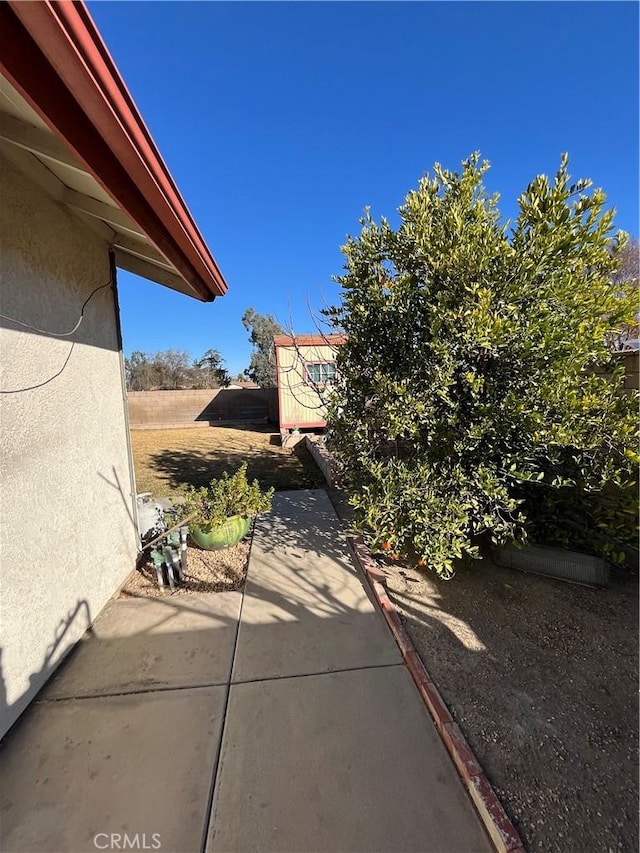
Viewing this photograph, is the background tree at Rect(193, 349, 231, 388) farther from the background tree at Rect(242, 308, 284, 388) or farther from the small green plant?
the small green plant

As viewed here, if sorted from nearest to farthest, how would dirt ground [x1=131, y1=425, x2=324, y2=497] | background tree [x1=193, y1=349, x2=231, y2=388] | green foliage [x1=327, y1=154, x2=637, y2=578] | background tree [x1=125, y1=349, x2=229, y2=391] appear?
1. green foliage [x1=327, y1=154, x2=637, y2=578]
2. dirt ground [x1=131, y1=425, x2=324, y2=497]
3. background tree [x1=125, y1=349, x2=229, y2=391]
4. background tree [x1=193, y1=349, x2=231, y2=388]

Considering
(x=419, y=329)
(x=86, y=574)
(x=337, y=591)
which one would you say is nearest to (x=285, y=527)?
(x=337, y=591)

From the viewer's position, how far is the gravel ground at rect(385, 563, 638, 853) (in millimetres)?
1495

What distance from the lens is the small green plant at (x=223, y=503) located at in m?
3.95

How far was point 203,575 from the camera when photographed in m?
3.59

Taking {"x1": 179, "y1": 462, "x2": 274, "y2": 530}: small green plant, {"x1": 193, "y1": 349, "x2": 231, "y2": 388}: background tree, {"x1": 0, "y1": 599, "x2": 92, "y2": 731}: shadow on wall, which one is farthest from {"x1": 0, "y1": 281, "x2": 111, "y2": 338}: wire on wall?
{"x1": 193, "y1": 349, "x2": 231, "y2": 388}: background tree

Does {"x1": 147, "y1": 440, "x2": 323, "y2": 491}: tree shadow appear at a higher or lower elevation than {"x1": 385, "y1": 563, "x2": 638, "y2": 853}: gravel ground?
higher

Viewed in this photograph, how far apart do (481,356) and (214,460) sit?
7.70 m

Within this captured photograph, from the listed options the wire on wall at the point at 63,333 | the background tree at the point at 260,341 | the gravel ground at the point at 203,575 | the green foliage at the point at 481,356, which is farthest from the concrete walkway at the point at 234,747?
the background tree at the point at 260,341

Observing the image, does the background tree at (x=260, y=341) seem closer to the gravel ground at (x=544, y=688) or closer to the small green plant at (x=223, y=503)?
the small green plant at (x=223, y=503)

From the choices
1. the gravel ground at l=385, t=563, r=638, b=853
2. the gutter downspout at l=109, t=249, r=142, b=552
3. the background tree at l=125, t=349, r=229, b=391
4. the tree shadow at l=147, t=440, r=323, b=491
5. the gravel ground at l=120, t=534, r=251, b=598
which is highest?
the background tree at l=125, t=349, r=229, b=391

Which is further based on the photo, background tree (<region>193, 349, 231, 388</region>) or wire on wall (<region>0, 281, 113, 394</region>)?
background tree (<region>193, 349, 231, 388</region>)

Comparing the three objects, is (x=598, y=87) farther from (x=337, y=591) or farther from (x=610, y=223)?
(x=337, y=591)

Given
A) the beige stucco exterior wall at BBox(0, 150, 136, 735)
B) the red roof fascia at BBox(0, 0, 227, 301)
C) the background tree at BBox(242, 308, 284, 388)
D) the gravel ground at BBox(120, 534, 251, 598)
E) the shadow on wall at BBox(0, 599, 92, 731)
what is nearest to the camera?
the red roof fascia at BBox(0, 0, 227, 301)
